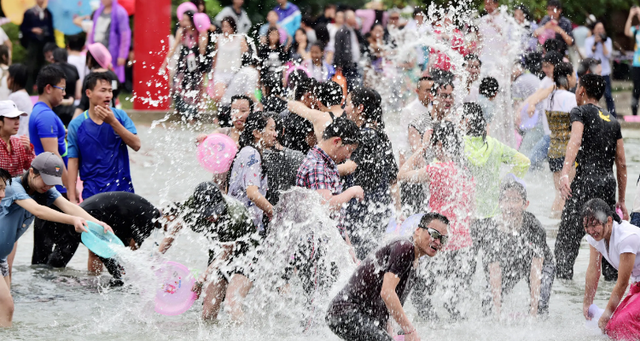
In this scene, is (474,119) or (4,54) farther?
(4,54)

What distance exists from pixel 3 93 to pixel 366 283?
7.58 metres

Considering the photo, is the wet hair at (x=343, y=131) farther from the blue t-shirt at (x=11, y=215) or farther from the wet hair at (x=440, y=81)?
the blue t-shirt at (x=11, y=215)

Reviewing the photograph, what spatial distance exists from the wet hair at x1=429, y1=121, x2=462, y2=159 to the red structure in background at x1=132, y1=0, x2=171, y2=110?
30.6 ft

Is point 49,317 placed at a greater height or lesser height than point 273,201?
lesser

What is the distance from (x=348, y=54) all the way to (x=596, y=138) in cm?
866

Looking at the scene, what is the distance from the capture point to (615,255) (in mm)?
6043

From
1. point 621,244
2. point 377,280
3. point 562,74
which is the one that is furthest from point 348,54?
point 377,280

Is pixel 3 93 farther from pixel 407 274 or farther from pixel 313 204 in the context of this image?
pixel 407 274

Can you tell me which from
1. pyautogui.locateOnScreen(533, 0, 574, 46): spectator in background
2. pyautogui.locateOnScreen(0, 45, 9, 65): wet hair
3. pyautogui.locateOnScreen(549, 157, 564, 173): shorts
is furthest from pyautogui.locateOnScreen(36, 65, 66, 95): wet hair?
pyautogui.locateOnScreen(533, 0, 574, 46): spectator in background

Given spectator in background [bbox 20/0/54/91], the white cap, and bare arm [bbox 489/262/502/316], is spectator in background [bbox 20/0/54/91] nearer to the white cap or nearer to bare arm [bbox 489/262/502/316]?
the white cap

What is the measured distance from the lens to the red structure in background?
15.1 metres

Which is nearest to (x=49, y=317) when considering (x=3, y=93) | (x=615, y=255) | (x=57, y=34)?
(x=615, y=255)

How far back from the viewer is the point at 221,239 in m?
6.30

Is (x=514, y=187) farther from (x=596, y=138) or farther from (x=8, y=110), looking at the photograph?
(x=8, y=110)
